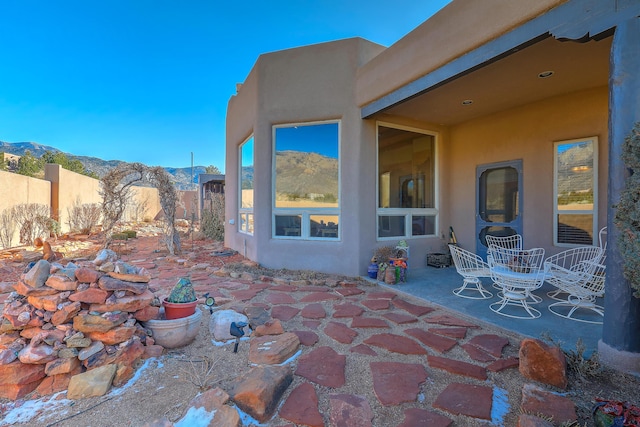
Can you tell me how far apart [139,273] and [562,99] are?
21.0 ft

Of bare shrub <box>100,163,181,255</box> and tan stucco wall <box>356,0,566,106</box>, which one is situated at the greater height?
tan stucco wall <box>356,0,566,106</box>

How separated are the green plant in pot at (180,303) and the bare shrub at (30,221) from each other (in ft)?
30.2

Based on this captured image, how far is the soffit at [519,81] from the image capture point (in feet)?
10.7

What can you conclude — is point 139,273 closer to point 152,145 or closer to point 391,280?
point 391,280

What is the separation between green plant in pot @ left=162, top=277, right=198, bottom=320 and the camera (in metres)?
2.79

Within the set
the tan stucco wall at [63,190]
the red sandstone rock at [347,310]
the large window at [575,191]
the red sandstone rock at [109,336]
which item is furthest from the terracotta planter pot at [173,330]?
the tan stucco wall at [63,190]

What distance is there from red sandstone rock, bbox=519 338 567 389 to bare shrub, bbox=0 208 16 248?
1184 cm

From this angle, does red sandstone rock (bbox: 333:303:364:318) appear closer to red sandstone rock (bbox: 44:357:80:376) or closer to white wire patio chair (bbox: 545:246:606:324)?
white wire patio chair (bbox: 545:246:606:324)

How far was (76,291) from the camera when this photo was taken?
95.1 inches

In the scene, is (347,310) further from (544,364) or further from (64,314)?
(64,314)

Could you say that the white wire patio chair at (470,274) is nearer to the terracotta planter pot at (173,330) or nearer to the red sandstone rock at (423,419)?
the red sandstone rock at (423,419)

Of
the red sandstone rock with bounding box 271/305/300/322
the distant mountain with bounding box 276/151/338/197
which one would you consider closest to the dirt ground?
the red sandstone rock with bounding box 271/305/300/322

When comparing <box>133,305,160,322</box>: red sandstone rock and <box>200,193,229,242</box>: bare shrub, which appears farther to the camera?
<box>200,193,229,242</box>: bare shrub

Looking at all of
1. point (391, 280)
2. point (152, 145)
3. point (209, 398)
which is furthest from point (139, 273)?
point (152, 145)
